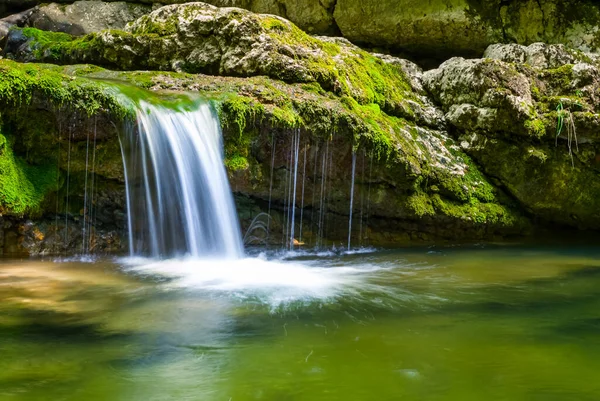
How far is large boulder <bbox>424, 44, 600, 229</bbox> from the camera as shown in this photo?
8891mm

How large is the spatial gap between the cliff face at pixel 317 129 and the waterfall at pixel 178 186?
285 millimetres

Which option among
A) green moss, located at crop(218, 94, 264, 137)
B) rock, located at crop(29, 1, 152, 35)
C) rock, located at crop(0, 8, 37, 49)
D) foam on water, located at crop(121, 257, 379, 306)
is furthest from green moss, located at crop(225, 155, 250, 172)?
rock, located at crop(0, 8, 37, 49)

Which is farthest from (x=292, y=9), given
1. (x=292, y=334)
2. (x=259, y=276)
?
(x=292, y=334)

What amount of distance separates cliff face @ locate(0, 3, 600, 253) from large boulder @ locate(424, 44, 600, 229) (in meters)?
0.03

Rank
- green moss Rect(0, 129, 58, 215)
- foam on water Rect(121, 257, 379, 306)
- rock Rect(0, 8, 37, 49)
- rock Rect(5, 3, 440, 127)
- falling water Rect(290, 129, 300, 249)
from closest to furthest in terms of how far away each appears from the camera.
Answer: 1. foam on water Rect(121, 257, 379, 306)
2. green moss Rect(0, 129, 58, 215)
3. falling water Rect(290, 129, 300, 249)
4. rock Rect(5, 3, 440, 127)
5. rock Rect(0, 8, 37, 49)

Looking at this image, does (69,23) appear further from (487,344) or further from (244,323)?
(487,344)

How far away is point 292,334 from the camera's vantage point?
3.55 meters

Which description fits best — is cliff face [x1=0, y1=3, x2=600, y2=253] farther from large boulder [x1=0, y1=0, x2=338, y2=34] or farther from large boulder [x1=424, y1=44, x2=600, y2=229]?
large boulder [x1=0, y1=0, x2=338, y2=34]

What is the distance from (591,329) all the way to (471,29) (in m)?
10.4

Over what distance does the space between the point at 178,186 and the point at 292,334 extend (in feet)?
12.8

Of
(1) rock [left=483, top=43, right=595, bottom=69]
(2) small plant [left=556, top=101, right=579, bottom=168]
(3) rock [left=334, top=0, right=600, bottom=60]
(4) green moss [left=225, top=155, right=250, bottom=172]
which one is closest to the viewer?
(4) green moss [left=225, top=155, right=250, bottom=172]

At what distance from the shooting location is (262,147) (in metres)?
7.69

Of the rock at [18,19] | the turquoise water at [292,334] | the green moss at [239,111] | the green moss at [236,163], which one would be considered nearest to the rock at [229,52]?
the green moss at [239,111]

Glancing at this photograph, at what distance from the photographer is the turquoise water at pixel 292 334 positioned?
2.65 meters
